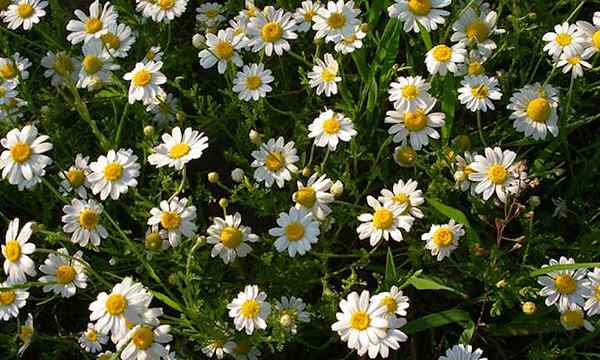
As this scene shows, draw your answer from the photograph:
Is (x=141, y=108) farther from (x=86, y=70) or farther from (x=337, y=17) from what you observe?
(x=337, y=17)

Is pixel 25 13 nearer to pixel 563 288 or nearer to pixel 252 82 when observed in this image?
pixel 252 82

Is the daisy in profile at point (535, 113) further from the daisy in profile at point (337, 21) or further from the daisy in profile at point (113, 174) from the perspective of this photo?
the daisy in profile at point (113, 174)

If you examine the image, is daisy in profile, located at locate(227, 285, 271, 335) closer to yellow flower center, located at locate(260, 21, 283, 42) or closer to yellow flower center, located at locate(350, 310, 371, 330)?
yellow flower center, located at locate(350, 310, 371, 330)

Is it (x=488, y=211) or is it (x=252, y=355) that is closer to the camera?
(x=252, y=355)

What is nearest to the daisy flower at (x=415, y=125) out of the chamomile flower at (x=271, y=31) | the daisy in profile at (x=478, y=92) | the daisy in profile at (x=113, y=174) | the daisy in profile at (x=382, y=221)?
the daisy in profile at (x=478, y=92)

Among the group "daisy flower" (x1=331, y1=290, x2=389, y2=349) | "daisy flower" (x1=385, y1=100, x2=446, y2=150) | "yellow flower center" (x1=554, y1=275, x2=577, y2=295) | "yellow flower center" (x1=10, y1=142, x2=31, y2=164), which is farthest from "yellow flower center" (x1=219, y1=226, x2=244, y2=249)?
"yellow flower center" (x1=554, y1=275, x2=577, y2=295)

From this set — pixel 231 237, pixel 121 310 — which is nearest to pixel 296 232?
pixel 231 237

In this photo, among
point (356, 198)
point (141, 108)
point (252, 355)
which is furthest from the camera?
point (141, 108)

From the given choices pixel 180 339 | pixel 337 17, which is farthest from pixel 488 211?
pixel 180 339
